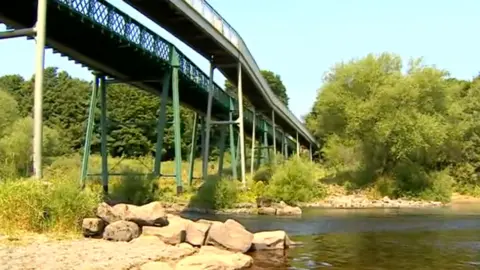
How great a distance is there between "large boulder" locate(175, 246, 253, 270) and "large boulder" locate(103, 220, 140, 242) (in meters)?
2.73

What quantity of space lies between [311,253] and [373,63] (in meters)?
42.2

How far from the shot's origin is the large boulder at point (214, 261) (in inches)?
642

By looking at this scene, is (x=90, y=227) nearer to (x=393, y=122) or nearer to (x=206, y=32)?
(x=206, y=32)

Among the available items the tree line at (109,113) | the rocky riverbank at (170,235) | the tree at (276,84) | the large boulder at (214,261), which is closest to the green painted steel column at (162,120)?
the rocky riverbank at (170,235)

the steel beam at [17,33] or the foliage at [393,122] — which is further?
the foliage at [393,122]

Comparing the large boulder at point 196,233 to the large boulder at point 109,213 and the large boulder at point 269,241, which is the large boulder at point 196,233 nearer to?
the large boulder at point 269,241

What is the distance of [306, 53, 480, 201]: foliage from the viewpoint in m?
56.3

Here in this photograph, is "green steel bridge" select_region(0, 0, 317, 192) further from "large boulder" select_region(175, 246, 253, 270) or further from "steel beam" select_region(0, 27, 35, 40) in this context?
"large boulder" select_region(175, 246, 253, 270)

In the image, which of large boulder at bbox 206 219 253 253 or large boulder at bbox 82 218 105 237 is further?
large boulder at bbox 206 219 253 253

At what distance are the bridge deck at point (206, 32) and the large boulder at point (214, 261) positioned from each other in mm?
22762

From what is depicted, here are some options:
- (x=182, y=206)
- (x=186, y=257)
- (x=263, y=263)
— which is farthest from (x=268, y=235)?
(x=182, y=206)

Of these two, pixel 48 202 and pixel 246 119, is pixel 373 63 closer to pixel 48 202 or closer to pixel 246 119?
pixel 246 119

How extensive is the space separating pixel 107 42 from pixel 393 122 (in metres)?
29.3

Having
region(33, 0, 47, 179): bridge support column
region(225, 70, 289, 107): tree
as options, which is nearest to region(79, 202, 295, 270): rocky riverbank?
region(33, 0, 47, 179): bridge support column
